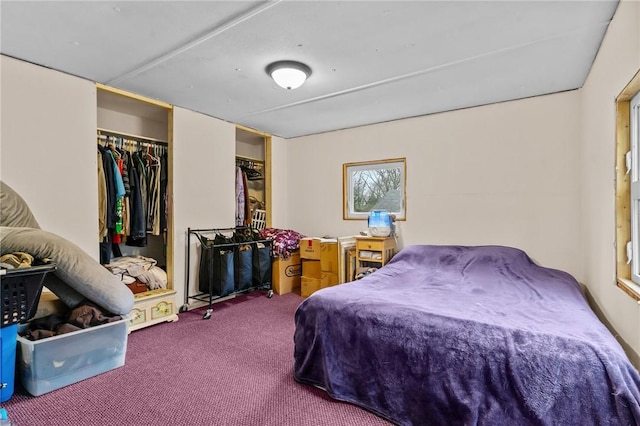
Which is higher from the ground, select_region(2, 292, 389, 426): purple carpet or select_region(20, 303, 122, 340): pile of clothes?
select_region(20, 303, 122, 340): pile of clothes

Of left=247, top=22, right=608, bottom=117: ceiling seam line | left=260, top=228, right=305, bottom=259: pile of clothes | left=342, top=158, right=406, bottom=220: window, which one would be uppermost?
left=247, top=22, right=608, bottom=117: ceiling seam line

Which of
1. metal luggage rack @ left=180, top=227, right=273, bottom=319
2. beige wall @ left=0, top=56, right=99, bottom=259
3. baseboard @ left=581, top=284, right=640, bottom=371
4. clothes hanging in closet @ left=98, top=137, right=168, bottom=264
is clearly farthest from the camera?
metal luggage rack @ left=180, top=227, right=273, bottom=319

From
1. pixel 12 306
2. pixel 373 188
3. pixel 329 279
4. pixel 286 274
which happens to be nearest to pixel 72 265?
pixel 12 306

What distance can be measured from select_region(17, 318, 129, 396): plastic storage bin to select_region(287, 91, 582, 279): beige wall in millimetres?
2972

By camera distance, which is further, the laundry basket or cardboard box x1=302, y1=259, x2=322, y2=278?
the laundry basket

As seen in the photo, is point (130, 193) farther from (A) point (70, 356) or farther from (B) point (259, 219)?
(B) point (259, 219)

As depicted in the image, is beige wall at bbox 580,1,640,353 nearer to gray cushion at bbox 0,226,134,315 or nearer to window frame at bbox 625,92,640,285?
window frame at bbox 625,92,640,285

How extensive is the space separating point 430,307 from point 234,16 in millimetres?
2079

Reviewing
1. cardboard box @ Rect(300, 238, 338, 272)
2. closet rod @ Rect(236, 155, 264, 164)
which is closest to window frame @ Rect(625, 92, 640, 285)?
cardboard box @ Rect(300, 238, 338, 272)

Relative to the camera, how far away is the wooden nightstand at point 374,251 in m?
3.73

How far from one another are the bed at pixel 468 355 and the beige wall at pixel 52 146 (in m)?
2.16

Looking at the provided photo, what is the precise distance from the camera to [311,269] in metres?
4.32

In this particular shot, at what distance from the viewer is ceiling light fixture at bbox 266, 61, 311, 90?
2512 mm

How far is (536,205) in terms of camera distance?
324 cm
